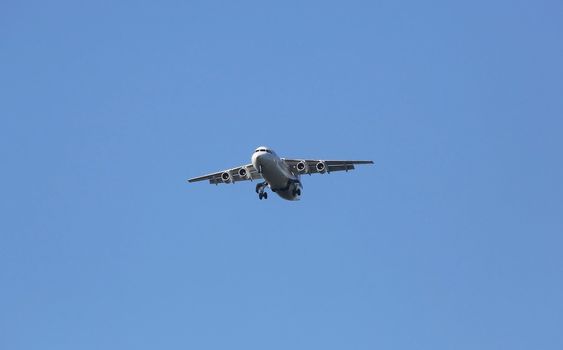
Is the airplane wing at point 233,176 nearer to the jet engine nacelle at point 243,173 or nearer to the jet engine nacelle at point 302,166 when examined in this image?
the jet engine nacelle at point 243,173

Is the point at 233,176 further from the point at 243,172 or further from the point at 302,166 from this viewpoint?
the point at 302,166

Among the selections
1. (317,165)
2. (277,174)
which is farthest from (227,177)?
(277,174)

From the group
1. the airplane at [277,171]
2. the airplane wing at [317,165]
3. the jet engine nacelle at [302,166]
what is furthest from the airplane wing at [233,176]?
the jet engine nacelle at [302,166]

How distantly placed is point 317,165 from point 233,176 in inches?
214

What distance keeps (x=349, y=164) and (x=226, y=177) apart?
25.2 feet

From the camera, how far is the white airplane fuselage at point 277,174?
61.8 m

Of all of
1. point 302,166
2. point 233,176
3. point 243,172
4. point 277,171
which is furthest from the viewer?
point 233,176

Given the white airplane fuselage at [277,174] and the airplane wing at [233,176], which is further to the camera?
the airplane wing at [233,176]

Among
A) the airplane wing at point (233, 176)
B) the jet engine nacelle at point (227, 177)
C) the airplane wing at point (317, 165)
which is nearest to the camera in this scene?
the airplane wing at point (317, 165)

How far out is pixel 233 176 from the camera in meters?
68.4

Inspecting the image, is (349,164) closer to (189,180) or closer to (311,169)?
(311,169)

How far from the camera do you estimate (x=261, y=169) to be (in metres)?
62.2

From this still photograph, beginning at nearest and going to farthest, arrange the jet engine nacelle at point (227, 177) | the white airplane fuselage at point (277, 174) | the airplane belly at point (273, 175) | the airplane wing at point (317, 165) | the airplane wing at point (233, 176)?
the white airplane fuselage at point (277, 174), the airplane belly at point (273, 175), the airplane wing at point (317, 165), the airplane wing at point (233, 176), the jet engine nacelle at point (227, 177)

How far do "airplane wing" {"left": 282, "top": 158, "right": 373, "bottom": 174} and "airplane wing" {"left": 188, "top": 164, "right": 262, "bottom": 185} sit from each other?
2403 millimetres
